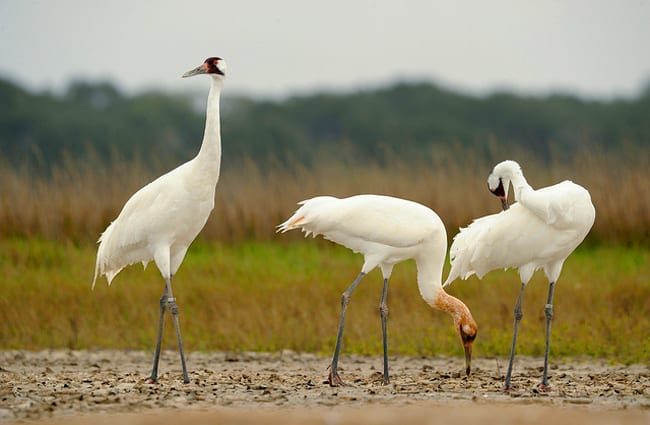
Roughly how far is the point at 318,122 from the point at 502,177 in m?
36.7

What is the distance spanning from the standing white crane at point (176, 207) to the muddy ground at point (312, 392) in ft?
2.30

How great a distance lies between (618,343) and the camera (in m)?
10.9

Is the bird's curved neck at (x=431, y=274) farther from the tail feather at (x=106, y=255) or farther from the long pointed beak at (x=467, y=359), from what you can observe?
the tail feather at (x=106, y=255)

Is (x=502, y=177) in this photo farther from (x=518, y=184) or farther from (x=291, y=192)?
(x=291, y=192)

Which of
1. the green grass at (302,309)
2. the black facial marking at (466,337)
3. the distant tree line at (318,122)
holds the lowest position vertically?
the black facial marking at (466,337)

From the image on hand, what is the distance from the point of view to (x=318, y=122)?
45.7 meters

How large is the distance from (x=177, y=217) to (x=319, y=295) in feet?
12.3

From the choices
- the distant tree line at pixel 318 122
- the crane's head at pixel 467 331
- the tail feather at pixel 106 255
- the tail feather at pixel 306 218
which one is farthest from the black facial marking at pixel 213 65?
the distant tree line at pixel 318 122

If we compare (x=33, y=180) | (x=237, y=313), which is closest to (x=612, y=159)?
(x=237, y=313)

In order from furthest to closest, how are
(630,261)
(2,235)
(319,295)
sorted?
(2,235), (630,261), (319,295)

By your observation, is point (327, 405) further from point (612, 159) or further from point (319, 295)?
point (612, 159)

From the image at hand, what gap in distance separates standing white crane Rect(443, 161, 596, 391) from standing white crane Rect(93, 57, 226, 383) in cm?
213

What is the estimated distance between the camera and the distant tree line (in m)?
34.8

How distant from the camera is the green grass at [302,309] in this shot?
11195 millimetres
